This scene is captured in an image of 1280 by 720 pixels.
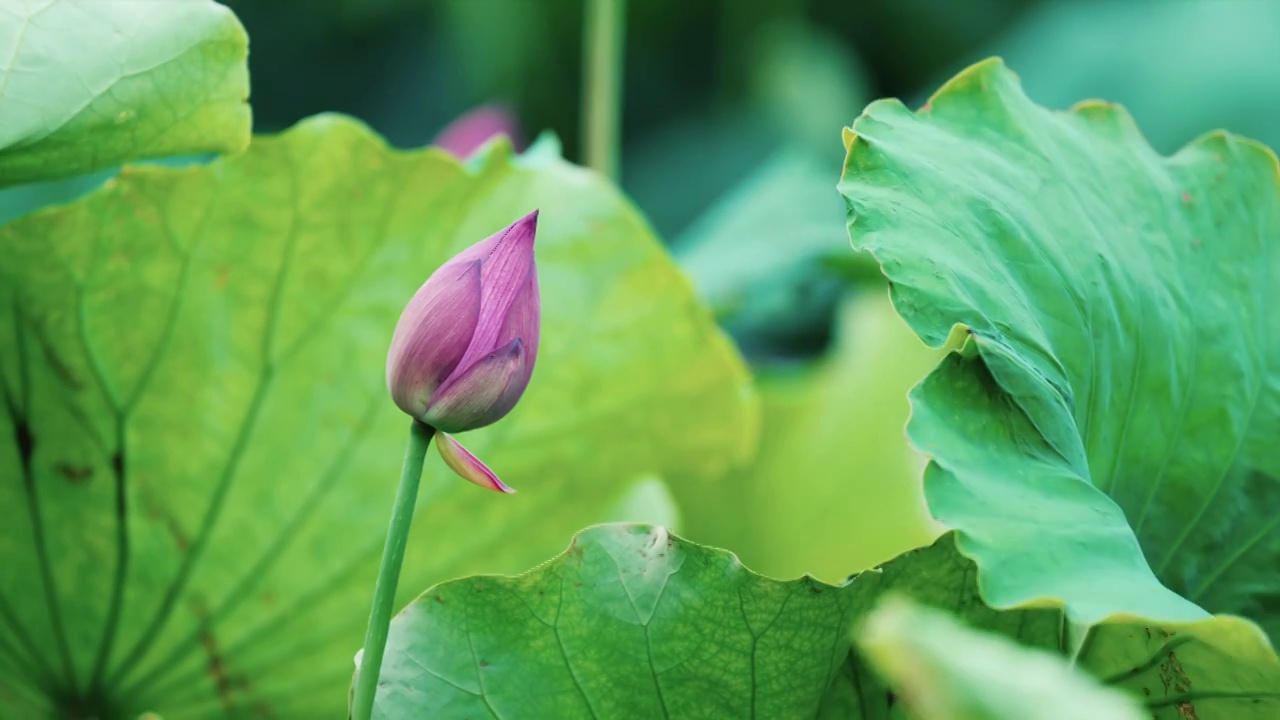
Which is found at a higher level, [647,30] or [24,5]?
[647,30]

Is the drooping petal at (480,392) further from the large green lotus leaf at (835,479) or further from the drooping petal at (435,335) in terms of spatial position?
the large green lotus leaf at (835,479)

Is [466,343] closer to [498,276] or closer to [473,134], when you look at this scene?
[498,276]

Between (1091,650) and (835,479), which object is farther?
(835,479)

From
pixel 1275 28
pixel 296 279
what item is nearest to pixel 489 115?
pixel 296 279

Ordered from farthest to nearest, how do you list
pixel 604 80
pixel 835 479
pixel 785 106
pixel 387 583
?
pixel 785 106 < pixel 604 80 < pixel 835 479 < pixel 387 583

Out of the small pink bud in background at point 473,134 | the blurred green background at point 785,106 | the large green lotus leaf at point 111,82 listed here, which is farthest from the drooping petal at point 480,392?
the small pink bud in background at point 473,134

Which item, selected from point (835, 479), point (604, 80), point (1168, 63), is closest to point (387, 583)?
point (835, 479)

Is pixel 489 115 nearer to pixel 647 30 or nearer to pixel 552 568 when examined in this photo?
pixel 552 568

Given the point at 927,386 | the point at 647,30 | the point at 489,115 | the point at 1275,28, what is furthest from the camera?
the point at 647,30
